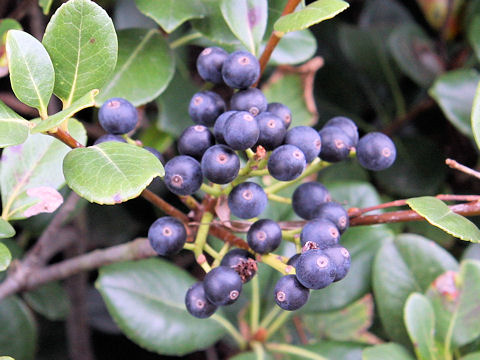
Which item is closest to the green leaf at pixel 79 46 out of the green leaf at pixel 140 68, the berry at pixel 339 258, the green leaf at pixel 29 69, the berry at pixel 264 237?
the green leaf at pixel 29 69

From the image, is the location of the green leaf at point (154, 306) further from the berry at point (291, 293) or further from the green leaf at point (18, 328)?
the berry at point (291, 293)

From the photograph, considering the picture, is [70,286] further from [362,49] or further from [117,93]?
[362,49]

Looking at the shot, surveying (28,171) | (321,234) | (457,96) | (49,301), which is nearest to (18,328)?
(49,301)

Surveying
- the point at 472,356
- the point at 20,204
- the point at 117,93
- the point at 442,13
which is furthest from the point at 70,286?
the point at 442,13

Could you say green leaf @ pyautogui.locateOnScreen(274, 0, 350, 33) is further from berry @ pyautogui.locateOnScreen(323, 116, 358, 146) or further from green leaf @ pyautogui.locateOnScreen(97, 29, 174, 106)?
green leaf @ pyautogui.locateOnScreen(97, 29, 174, 106)

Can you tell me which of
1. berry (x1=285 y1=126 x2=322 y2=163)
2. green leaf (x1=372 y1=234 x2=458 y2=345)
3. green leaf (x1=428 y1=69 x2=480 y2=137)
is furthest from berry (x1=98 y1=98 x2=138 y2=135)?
green leaf (x1=428 y1=69 x2=480 y2=137)

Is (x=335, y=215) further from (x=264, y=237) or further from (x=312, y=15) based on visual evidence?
(x=312, y=15)

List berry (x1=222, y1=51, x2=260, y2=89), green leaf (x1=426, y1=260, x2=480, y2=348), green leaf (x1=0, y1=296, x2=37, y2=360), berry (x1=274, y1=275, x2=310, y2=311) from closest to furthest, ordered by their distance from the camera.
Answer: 1. berry (x1=274, y1=275, x2=310, y2=311)
2. berry (x1=222, y1=51, x2=260, y2=89)
3. green leaf (x1=426, y1=260, x2=480, y2=348)
4. green leaf (x1=0, y1=296, x2=37, y2=360)
